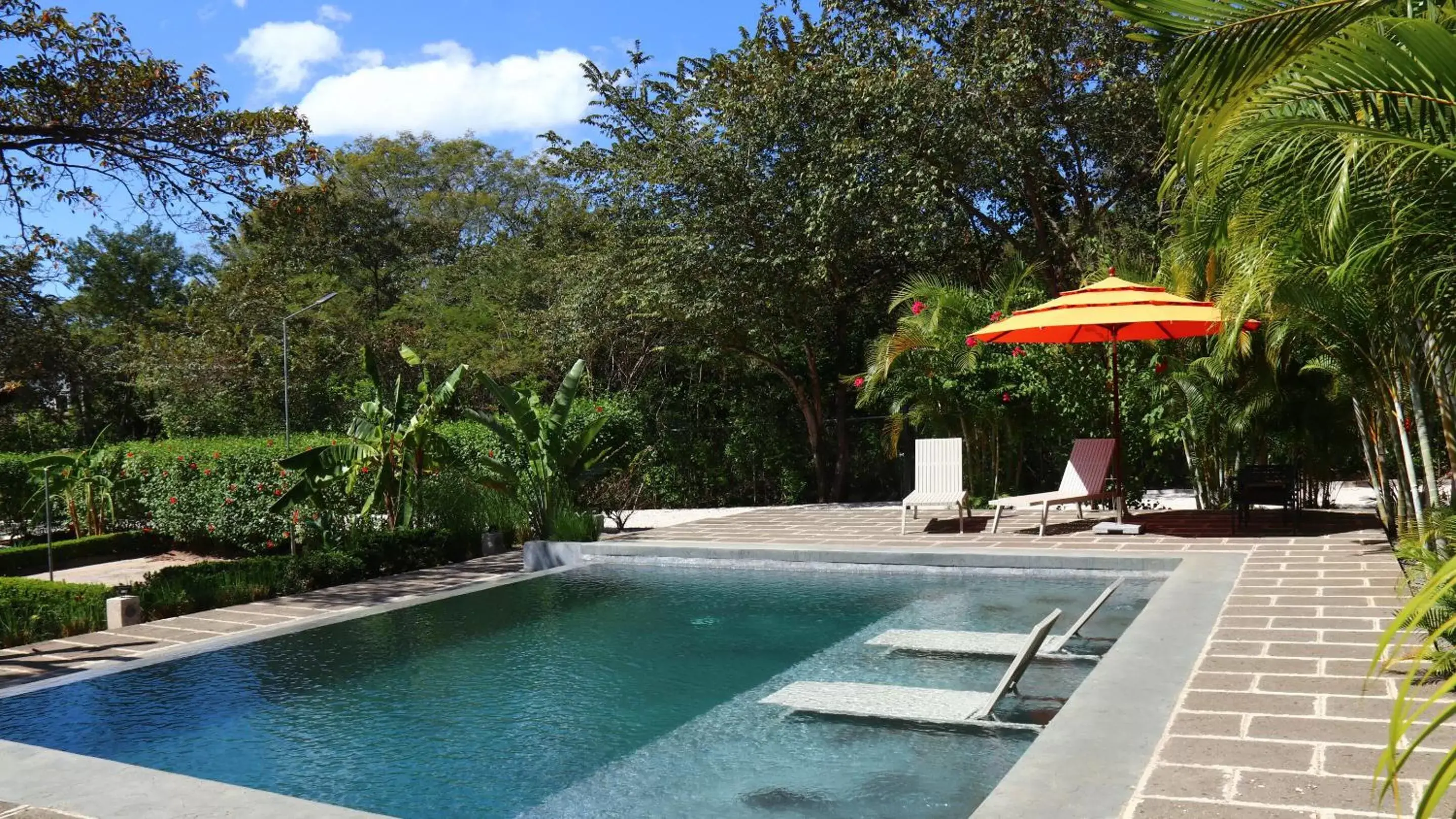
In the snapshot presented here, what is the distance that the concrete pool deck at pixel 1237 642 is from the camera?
3.81m

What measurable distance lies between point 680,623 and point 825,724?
3265mm

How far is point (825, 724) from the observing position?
19.3 ft

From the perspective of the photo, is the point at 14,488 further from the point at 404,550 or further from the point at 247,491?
the point at 404,550

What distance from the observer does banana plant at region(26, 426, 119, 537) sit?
18016 mm

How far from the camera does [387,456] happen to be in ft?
43.1

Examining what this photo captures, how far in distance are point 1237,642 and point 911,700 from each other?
2025 mm

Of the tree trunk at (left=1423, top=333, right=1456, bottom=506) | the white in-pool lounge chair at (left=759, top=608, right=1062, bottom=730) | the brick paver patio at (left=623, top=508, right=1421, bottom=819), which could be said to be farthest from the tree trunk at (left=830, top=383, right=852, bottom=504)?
the white in-pool lounge chair at (left=759, top=608, right=1062, bottom=730)

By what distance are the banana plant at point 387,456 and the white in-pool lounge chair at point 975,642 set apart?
283 inches

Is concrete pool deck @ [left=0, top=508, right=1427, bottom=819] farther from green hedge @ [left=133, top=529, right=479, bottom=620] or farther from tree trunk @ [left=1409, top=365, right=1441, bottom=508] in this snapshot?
tree trunk @ [left=1409, top=365, right=1441, bottom=508]

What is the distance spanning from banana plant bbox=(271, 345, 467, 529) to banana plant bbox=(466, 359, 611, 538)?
0.66 meters

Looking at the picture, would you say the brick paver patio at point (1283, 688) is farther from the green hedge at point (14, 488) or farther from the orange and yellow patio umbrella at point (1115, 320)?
the green hedge at point (14, 488)

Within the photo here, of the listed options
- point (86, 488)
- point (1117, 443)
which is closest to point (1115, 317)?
point (1117, 443)

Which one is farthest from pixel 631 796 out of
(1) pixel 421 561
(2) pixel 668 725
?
(1) pixel 421 561

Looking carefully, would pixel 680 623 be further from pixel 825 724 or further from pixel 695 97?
pixel 695 97
